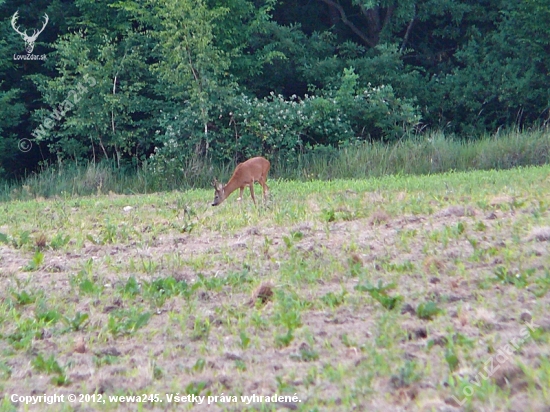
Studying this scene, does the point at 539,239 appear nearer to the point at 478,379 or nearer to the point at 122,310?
the point at 478,379

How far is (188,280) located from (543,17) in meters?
20.3

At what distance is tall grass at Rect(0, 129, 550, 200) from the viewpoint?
18.0m

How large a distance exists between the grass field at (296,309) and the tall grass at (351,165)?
791 cm

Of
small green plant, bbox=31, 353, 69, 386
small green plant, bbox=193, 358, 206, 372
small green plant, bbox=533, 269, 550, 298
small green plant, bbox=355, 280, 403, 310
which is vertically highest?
small green plant, bbox=533, 269, 550, 298

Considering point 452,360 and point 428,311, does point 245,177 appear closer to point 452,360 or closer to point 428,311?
point 428,311

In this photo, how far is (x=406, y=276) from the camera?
6.94 m

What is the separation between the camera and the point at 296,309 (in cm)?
Result: 646

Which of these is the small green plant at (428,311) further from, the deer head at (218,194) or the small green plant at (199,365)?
the deer head at (218,194)

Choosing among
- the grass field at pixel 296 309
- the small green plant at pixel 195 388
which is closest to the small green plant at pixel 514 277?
the grass field at pixel 296 309

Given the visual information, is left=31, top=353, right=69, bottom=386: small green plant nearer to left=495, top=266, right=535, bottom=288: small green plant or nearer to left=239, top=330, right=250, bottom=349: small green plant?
left=239, top=330, right=250, bottom=349: small green plant

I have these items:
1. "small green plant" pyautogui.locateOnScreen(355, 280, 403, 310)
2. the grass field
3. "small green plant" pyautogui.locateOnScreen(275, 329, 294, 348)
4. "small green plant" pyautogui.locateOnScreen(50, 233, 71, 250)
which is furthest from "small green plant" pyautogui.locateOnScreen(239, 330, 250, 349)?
"small green plant" pyautogui.locateOnScreen(50, 233, 71, 250)

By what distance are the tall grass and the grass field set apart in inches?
312

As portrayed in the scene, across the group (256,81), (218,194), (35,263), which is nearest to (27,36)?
(256,81)

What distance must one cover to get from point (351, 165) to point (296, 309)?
1210 centimetres
